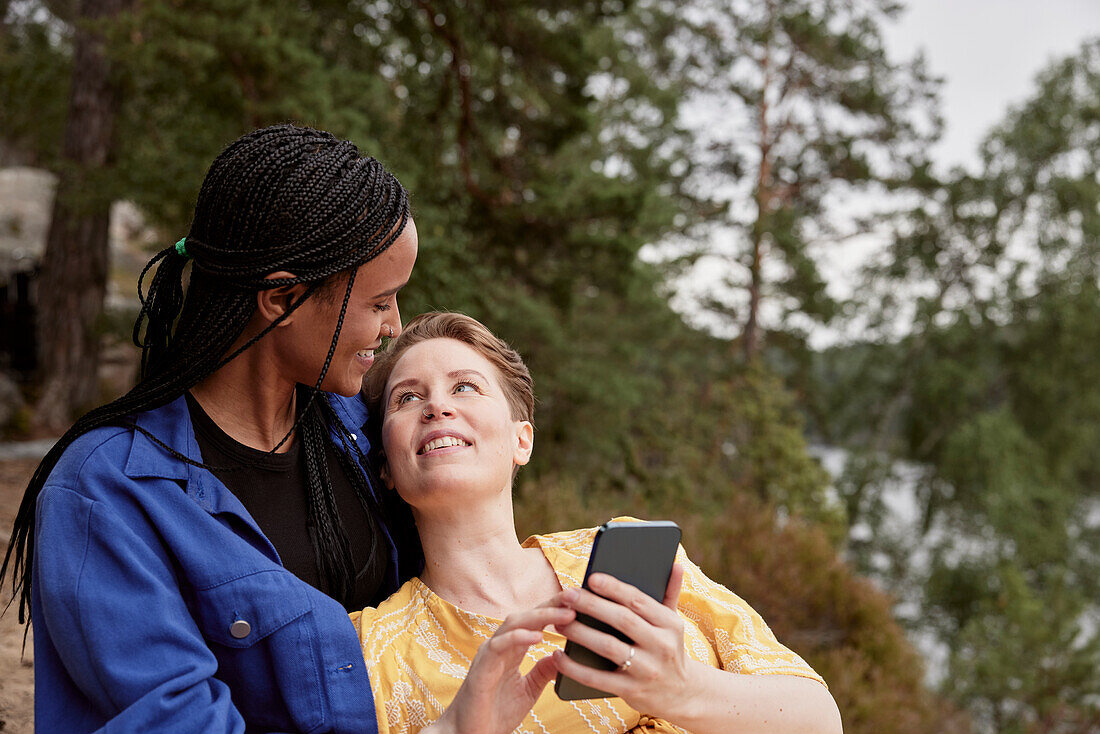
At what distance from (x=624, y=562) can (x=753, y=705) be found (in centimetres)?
48

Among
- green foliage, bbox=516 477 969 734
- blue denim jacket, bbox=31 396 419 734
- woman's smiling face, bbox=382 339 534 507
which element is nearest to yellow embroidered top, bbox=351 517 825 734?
blue denim jacket, bbox=31 396 419 734

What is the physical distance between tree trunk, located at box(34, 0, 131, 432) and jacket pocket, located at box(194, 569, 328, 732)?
9689mm

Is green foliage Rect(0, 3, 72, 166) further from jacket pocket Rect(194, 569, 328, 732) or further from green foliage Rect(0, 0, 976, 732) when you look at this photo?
jacket pocket Rect(194, 569, 328, 732)

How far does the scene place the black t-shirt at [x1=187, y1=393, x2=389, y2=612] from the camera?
1.94m

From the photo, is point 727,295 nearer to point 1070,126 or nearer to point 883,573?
point 883,573

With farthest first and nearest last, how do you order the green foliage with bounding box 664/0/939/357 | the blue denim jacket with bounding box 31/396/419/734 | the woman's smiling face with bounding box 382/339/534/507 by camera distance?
the green foliage with bounding box 664/0/939/357, the woman's smiling face with bounding box 382/339/534/507, the blue denim jacket with bounding box 31/396/419/734

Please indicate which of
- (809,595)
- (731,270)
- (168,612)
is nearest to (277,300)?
(168,612)

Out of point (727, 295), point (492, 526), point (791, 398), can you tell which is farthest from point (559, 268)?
point (727, 295)

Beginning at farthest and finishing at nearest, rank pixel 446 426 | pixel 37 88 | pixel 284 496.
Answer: pixel 37 88 < pixel 446 426 < pixel 284 496

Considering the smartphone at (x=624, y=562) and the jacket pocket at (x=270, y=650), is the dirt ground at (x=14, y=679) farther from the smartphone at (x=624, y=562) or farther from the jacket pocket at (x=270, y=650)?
the smartphone at (x=624, y=562)

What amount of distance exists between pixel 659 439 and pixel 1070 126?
15210 millimetres

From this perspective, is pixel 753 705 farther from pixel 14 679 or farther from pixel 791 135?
pixel 791 135

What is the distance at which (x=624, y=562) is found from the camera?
159 cm

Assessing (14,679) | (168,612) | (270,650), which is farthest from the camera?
(14,679)
